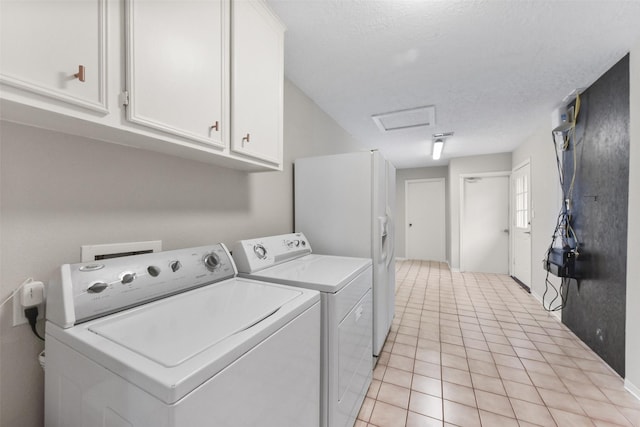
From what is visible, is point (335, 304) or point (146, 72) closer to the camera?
point (146, 72)

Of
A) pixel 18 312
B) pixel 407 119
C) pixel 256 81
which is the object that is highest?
pixel 407 119

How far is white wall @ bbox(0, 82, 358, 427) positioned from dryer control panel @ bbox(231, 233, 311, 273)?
0.21 meters

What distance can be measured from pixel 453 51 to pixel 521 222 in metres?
3.76

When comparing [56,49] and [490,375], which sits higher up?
[56,49]

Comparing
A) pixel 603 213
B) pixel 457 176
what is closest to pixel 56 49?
pixel 603 213

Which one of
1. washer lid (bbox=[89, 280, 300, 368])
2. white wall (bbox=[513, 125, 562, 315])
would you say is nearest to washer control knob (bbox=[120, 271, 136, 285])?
washer lid (bbox=[89, 280, 300, 368])

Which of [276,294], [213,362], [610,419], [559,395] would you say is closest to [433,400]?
[559,395]

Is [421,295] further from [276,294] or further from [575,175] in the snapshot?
[276,294]

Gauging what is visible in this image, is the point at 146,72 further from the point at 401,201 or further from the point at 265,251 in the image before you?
the point at 401,201

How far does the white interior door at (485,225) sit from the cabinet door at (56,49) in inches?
224

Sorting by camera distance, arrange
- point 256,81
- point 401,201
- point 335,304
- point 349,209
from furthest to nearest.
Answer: point 401,201
point 349,209
point 256,81
point 335,304

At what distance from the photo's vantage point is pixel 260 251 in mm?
1562

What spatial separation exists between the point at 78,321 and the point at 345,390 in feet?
3.93

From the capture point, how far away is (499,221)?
199 inches
